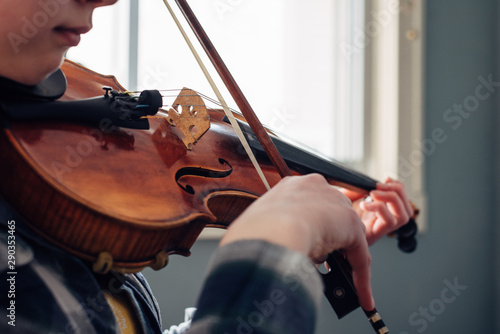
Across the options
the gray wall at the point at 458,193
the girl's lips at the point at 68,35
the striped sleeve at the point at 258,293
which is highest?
the girl's lips at the point at 68,35

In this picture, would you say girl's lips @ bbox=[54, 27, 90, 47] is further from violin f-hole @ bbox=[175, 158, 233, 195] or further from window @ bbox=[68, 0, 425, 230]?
window @ bbox=[68, 0, 425, 230]

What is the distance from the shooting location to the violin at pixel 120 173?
37 cm

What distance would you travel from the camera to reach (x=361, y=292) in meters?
0.42

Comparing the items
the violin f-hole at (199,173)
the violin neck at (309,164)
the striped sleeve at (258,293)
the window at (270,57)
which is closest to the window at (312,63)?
the window at (270,57)

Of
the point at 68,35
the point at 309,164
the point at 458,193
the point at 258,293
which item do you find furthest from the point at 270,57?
the point at 258,293

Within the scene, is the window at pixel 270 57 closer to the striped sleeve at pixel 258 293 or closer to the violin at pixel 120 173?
the violin at pixel 120 173

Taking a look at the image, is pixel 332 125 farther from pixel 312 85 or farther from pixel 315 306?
pixel 315 306

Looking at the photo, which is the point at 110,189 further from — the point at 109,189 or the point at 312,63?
the point at 312,63

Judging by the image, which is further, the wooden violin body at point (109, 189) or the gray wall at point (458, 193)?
the gray wall at point (458, 193)

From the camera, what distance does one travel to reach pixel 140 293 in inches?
18.6

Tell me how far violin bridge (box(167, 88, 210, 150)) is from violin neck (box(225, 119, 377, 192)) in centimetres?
7

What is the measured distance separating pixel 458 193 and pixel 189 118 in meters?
1.49

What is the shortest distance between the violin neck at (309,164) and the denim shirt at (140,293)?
0.88 ft

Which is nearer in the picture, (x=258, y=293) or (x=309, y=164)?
(x=258, y=293)
